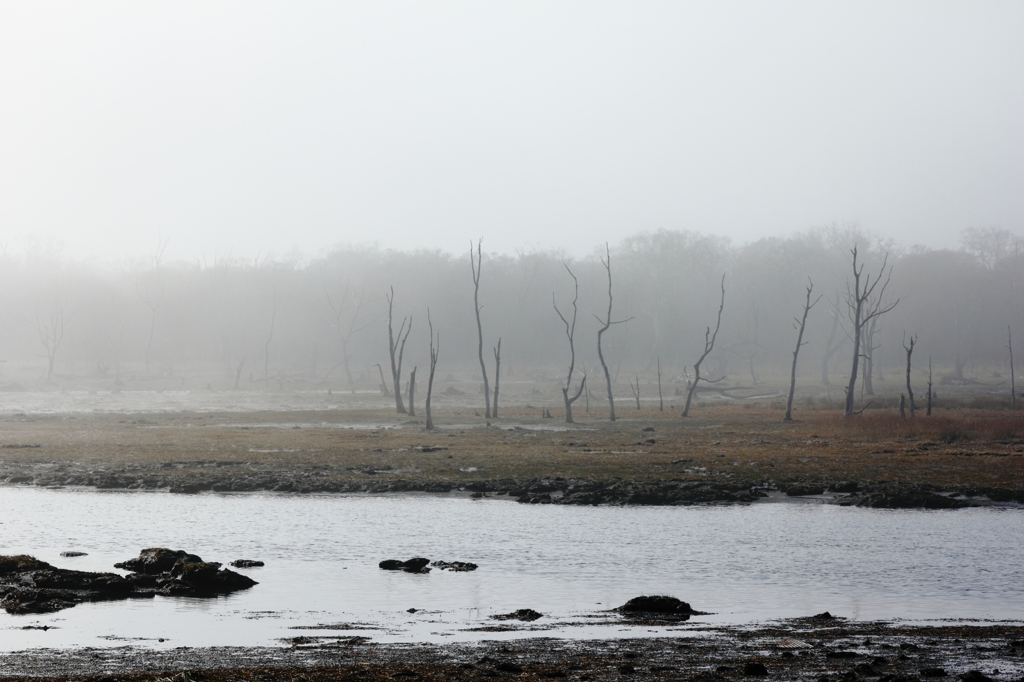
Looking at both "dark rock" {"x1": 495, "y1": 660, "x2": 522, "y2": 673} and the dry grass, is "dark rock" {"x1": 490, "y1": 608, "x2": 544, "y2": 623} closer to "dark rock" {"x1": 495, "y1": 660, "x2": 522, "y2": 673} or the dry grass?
"dark rock" {"x1": 495, "y1": 660, "x2": 522, "y2": 673}

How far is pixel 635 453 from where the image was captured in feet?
127

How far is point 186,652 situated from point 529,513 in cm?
1484

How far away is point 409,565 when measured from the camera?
59.0 feet

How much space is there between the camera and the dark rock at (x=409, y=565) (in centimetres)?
1791

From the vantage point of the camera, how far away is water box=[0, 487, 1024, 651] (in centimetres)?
1367

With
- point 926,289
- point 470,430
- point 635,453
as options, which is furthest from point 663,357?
point 635,453

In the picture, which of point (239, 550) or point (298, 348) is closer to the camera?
point (239, 550)

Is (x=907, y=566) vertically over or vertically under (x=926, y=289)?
under

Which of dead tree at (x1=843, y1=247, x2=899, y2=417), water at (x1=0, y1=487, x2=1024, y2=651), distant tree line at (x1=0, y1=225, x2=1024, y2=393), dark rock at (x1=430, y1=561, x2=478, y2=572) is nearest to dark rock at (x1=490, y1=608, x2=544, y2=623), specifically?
water at (x1=0, y1=487, x2=1024, y2=651)

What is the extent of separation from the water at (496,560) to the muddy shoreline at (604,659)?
79 centimetres

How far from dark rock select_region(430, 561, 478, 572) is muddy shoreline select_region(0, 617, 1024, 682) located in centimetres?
561

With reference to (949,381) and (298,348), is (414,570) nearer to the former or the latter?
(949,381)

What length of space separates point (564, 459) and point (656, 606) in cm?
2234

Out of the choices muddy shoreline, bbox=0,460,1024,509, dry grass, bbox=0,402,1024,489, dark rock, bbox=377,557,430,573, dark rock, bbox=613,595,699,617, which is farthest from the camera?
dry grass, bbox=0,402,1024,489
